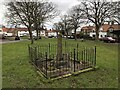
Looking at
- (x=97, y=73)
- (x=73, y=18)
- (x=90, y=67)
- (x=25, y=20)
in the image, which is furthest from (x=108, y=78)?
(x=73, y=18)

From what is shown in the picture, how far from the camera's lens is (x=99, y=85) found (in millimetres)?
6414

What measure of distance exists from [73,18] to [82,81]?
45.7 m

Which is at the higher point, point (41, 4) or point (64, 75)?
point (41, 4)

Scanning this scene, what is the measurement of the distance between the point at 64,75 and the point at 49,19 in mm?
28471

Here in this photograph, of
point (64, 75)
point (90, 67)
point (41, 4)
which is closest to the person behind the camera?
point (64, 75)

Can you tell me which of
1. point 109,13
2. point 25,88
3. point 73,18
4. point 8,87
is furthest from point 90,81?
point 73,18

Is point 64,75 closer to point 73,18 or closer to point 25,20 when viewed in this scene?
point 25,20

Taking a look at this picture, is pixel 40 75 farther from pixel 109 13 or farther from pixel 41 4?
pixel 109 13

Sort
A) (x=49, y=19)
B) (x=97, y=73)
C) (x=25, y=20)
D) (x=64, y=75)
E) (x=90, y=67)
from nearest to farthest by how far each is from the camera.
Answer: (x=64, y=75) < (x=97, y=73) < (x=90, y=67) < (x=25, y=20) < (x=49, y=19)

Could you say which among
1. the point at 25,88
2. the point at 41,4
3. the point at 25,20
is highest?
the point at 41,4

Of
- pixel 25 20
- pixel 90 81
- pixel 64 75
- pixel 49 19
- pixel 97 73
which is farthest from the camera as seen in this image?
pixel 49 19

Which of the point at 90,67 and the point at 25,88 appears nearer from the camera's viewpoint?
the point at 25,88

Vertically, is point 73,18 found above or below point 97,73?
above

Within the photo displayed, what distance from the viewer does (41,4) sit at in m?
32.6
